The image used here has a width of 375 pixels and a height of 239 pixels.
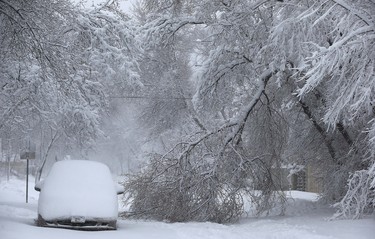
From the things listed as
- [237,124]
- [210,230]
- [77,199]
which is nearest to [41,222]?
[77,199]

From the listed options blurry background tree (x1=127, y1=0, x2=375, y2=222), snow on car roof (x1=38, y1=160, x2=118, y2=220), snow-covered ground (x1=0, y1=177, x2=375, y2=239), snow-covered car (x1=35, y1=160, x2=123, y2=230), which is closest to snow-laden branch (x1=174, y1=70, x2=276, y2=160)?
blurry background tree (x1=127, y1=0, x2=375, y2=222)

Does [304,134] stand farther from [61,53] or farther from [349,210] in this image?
[61,53]

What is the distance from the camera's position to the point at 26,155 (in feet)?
81.5

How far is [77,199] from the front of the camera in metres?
11.4

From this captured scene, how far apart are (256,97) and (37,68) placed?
270 inches

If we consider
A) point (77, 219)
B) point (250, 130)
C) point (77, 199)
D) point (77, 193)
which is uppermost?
point (250, 130)

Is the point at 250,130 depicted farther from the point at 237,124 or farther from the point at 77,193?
the point at 77,193

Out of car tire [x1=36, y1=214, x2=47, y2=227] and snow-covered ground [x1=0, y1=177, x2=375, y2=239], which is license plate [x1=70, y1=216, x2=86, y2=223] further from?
car tire [x1=36, y1=214, x2=47, y2=227]

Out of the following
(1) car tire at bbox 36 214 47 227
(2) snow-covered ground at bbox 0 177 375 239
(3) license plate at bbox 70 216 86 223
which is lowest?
(2) snow-covered ground at bbox 0 177 375 239

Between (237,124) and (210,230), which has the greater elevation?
(237,124)

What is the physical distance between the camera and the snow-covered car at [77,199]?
11.2 meters

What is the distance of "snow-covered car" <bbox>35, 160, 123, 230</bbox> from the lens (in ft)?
36.7

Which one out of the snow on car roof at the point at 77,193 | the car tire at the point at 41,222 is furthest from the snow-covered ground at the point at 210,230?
the snow on car roof at the point at 77,193

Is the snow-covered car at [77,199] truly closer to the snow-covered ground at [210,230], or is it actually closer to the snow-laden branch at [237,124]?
the snow-covered ground at [210,230]
